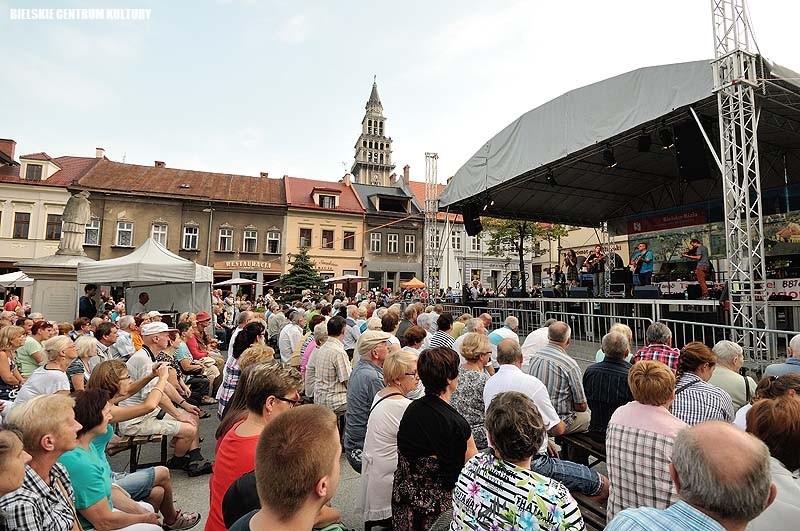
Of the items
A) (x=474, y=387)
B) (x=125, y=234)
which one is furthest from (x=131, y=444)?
(x=125, y=234)

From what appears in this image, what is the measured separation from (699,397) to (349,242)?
96.6 ft

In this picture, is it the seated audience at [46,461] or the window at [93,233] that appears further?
the window at [93,233]

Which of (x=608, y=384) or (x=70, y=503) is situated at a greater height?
(x=608, y=384)

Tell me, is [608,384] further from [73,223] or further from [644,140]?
[73,223]

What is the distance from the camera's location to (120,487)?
9.41 ft

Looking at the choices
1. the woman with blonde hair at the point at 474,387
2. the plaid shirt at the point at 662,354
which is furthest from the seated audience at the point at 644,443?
the plaid shirt at the point at 662,354

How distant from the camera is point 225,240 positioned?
92.3 ft

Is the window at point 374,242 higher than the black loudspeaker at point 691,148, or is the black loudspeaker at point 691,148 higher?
the window at point 374,242

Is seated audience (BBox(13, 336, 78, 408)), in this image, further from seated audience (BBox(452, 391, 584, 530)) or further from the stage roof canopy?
the stage roof canopy

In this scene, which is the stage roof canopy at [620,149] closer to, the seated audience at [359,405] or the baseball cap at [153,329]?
the seated audience at [359,405]

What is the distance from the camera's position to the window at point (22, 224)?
82.1ft

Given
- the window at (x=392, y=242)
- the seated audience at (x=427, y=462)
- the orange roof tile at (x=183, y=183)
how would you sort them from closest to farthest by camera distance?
1. the seated audience at (x=427, y=462)
2. the orange roof tile at (x=183, y=183)
3. the window at (x=392, y=242)

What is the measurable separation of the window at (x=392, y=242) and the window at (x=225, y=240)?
11382mm

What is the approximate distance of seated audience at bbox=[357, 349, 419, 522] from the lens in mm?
2742
